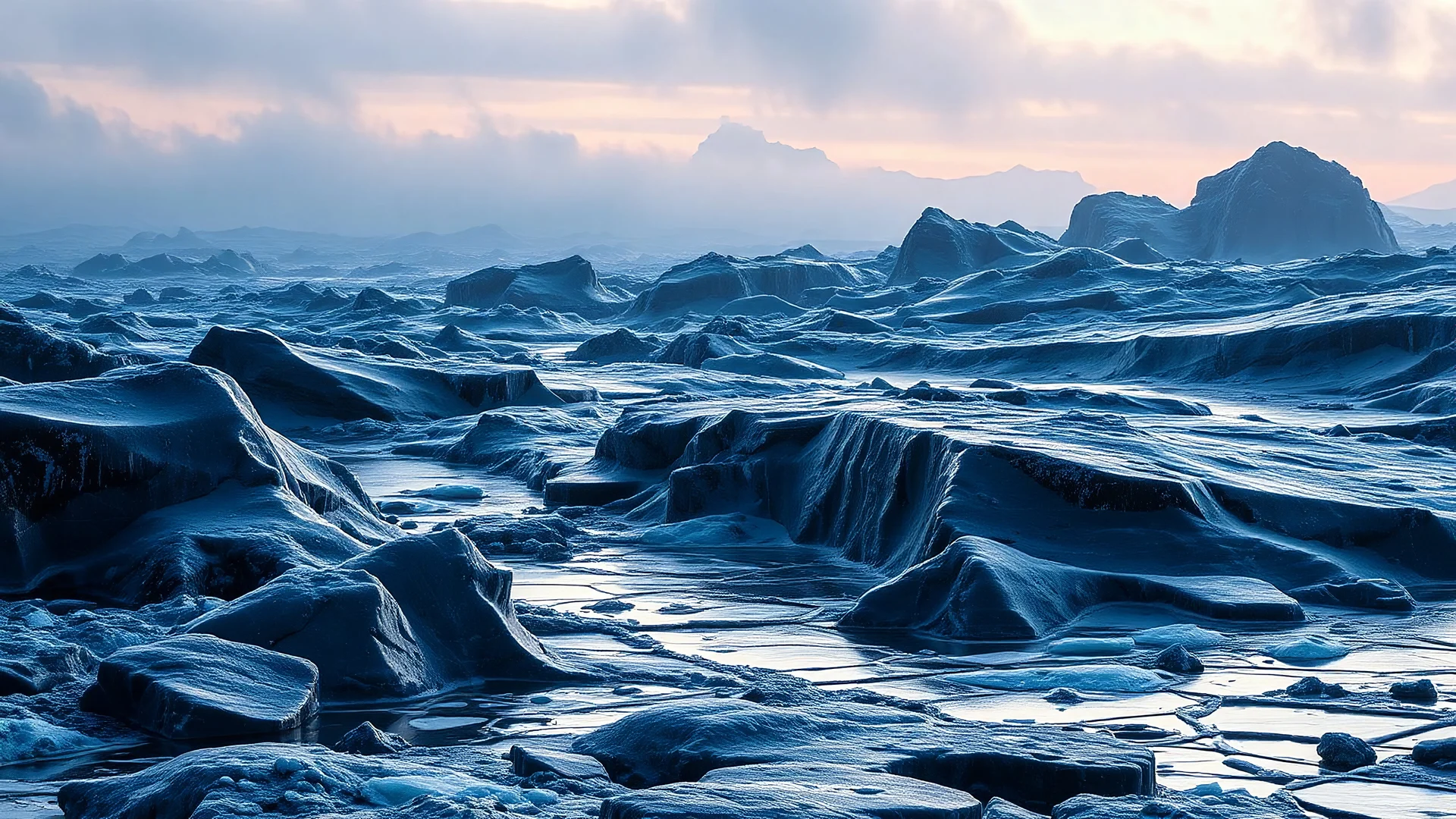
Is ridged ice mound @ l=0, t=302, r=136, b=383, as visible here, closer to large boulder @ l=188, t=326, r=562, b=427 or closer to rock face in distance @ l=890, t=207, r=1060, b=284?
large boulder @ l=188, t=326, r=562, b=427

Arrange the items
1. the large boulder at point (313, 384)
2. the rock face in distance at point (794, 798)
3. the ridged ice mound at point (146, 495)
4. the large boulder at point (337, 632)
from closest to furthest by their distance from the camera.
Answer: the rock face in distance at point (794, 798) → the large boulder at point (337, 632) → the ridged ice mound at point (146, 495) → the large boulder at point (313, 384)

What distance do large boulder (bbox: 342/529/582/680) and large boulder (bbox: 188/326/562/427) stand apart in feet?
37.5

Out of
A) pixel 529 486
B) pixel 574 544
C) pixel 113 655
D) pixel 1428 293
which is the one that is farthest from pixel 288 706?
pixel 1428 293

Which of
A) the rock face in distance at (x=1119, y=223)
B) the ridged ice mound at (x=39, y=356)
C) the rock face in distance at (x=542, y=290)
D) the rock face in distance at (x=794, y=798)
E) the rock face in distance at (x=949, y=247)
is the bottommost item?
the rock face in distance at (x=794, y=798)

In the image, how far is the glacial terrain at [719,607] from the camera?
379cm

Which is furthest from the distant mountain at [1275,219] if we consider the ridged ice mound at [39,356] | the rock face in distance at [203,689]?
the rock face in distance at [203,689]

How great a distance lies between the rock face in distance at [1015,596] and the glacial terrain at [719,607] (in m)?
0.02

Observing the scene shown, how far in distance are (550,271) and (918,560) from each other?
43.2m

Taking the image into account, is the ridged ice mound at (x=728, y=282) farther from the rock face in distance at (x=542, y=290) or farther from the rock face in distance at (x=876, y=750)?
the rock face in distance at (x=876, y=750)

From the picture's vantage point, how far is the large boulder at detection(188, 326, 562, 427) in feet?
55.3

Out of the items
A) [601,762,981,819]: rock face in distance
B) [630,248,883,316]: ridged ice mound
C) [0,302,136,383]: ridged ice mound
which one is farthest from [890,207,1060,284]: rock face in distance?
[601,762,981,819]: rock face in distance

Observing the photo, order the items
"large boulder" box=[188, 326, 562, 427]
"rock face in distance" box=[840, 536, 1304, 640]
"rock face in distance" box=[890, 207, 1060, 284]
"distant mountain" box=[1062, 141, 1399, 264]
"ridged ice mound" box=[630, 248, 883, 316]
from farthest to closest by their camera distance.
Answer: "distant mountain" box=[1062, 141, 1399, 264], "rock face in distance" box=[890, 207, 1060, 284], "ridged ice mound" box=[630, 248, 883, 316], "large boulder" box=[188, 326, 562, 427], "rock face in distance" box=[840, 536, 1304, 640]

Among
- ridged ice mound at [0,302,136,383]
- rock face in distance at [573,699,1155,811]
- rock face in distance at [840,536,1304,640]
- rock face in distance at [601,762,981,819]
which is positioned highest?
ridged ice mound at [0,302,136,383]

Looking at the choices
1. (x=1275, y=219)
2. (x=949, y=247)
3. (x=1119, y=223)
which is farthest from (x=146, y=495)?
(x=1275, y=219)
